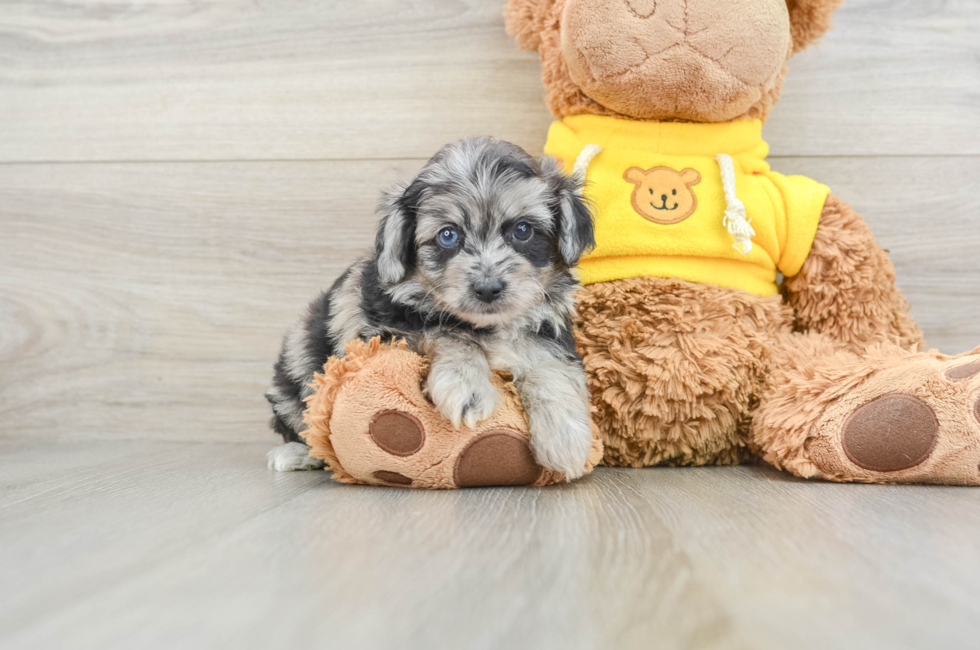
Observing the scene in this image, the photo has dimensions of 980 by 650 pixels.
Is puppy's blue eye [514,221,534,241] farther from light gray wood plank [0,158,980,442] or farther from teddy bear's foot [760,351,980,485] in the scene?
light gray wood plank [0,158,980,442]

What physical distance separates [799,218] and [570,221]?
0.63 meters

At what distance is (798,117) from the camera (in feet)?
7.09

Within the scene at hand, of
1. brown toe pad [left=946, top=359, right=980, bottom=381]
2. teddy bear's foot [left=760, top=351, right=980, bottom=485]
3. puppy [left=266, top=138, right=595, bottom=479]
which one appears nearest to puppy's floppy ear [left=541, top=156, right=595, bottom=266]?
puppy [left=266, top=138, right=595, bottom=479]

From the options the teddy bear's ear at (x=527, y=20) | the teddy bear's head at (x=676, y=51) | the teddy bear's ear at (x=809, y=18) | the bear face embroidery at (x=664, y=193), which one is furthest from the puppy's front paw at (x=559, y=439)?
the teddy bear's ear at (x=809, y=18)

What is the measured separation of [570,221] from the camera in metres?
1.54

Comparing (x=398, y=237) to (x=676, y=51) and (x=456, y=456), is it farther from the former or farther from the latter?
(x=676, y=51)

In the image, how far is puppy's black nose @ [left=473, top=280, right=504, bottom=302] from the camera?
4.55 ft

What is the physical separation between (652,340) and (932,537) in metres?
0.77

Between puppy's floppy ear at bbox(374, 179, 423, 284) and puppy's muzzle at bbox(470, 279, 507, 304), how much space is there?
0.21m

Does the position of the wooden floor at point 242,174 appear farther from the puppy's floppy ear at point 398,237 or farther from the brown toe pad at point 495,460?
the puppy's floppy ear at point 398,237

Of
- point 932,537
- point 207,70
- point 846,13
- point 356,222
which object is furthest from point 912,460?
point 207,70

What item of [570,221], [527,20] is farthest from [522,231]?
[527,20]

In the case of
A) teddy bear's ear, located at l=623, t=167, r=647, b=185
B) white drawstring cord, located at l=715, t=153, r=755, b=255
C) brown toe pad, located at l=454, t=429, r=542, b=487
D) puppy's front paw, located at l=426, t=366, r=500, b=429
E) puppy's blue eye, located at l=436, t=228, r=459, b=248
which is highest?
teddy bear's ear, located at l=623, t=167, r=647, b=185

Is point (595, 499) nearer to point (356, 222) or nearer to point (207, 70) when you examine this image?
point (356, 222)
